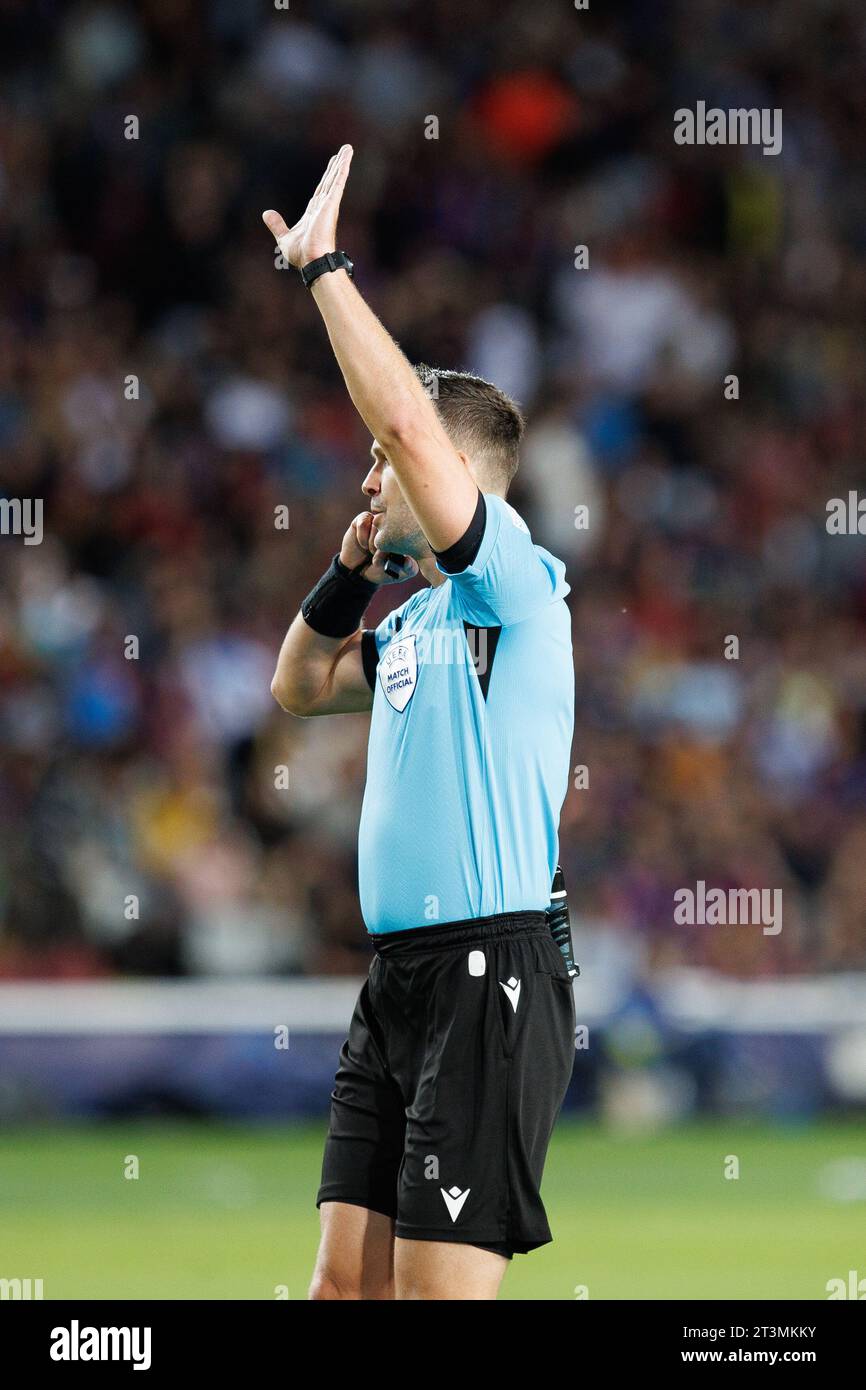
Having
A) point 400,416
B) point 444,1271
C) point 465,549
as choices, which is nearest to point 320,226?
point 400,416

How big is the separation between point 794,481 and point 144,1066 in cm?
589

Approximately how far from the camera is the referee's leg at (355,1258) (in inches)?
173

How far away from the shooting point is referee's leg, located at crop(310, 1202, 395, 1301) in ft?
14.4

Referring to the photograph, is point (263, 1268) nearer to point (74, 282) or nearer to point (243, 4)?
point (74, 282)

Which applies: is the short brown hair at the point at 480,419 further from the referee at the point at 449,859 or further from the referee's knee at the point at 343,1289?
the referee's knee at the point at 343,1289

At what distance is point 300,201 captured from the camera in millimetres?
14117

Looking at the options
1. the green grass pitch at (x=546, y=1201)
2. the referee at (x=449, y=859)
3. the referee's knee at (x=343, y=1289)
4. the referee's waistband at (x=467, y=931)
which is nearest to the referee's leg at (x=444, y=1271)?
the referee at (x=449, y=859)

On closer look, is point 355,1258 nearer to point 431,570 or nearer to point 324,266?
point 431,570

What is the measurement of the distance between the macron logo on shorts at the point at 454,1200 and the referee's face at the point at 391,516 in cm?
144

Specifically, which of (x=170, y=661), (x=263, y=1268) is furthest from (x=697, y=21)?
(x=263, y=1268)

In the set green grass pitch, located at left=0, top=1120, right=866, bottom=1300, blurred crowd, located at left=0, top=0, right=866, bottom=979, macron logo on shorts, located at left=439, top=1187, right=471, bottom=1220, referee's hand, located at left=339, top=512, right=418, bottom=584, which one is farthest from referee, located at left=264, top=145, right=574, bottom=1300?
blurred crowd, located at left=0, top=0, right=866, bottom=979

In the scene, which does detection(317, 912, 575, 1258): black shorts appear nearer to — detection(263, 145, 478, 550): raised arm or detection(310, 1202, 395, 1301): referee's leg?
detection(310, 1202, 395, 1301): referee's leg
